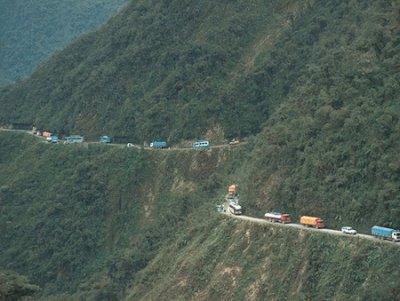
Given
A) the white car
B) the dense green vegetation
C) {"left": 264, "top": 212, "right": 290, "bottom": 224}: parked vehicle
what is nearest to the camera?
the dense green vegetation

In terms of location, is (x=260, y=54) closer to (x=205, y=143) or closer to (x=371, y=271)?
(x=205, y=143)

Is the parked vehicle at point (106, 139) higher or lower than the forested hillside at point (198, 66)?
lower

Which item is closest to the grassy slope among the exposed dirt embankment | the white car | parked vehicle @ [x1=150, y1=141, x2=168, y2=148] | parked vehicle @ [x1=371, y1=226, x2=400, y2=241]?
the exposed dirt embankment

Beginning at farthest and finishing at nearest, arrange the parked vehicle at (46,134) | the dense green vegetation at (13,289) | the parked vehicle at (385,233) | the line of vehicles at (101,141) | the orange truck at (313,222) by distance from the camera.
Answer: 1. the parked vehicle at (46,134)
2. the line of vehicles at (101,141)
3. the orange truck at (313,222)
4. the parked vehicle at (385,233)
5. the dense green vegetation at (13,289)

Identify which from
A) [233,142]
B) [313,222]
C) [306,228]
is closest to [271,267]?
[306,228]

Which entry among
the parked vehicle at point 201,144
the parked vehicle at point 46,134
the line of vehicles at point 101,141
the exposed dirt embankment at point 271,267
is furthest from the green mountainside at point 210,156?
the parked vehicle at point 46,134

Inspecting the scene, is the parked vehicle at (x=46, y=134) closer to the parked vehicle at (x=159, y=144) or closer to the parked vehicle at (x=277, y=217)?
the parked vehicle at (x=159, y=144)

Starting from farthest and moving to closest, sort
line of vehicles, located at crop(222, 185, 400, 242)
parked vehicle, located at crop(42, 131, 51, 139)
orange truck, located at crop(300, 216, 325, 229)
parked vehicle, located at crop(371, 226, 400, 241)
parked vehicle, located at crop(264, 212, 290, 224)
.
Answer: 1. parked vehicle, located at crop(42, 131, 51, 139)
2. parked vehicle, located at crop(264, 212, 290, 224)
3. orange truck, located at crop(300, 216, 325, 229)
4. line of vehicles, located at crop(222, 185, 400, 242)
5. parked vehicle, located at crop(371, 226, 400, 241)

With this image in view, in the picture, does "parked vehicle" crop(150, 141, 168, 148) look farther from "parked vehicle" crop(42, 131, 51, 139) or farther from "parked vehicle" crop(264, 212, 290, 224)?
"parked vehicle" crop(264, 212, 290, 224)

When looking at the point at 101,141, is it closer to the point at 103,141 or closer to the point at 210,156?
the point at 103,141
